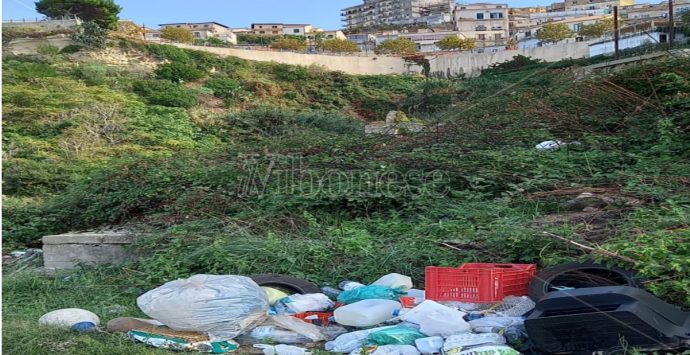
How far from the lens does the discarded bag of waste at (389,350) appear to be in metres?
2.80

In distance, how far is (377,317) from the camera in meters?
3.28

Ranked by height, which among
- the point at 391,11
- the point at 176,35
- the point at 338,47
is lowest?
the point at 338,47

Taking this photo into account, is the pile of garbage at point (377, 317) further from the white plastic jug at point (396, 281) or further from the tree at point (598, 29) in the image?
the tree at point (598, 29)

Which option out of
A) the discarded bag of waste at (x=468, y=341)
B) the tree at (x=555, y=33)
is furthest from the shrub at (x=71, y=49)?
the tree at (x=555, y=33)

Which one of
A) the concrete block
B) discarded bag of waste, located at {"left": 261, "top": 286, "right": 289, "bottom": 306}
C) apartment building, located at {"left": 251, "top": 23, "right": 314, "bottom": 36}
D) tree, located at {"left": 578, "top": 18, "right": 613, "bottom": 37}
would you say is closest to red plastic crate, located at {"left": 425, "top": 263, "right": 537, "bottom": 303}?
discarded bag of waste, located at {"left": 261, "top": 286, "right": 289, "bottom": 306}

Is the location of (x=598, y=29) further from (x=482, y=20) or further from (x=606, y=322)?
(x=606, y=322)

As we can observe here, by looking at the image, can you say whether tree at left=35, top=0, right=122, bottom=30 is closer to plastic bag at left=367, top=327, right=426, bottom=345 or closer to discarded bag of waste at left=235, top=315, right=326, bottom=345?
discarded bag of waste at left=235, top=315, right=326, bottom=345

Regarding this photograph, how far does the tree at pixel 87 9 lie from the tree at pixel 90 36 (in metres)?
3.12

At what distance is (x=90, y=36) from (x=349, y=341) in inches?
1115

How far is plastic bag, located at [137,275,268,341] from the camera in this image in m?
3.11

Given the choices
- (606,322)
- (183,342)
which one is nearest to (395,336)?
(606,322)

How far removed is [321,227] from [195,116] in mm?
16572

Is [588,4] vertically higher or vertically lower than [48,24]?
higher

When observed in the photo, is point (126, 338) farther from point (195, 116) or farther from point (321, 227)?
point (195, 116)
